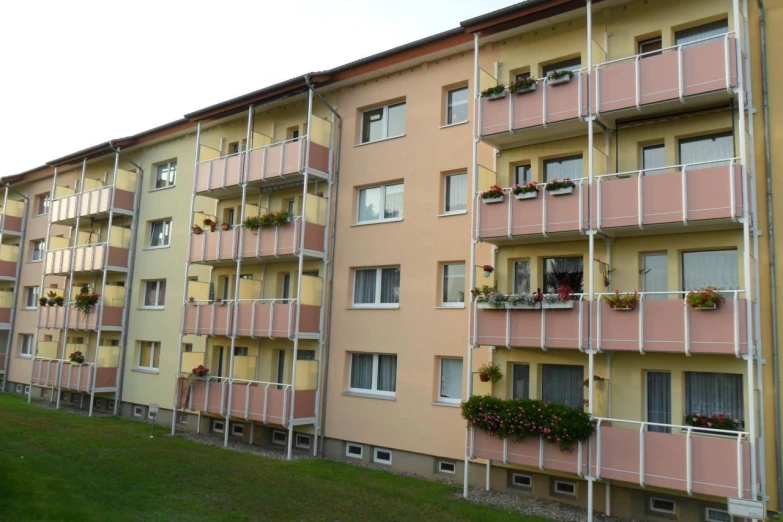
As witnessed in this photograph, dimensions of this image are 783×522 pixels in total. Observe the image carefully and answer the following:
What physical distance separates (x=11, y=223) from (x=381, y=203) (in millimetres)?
27081

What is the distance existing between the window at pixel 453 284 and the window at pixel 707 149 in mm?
5898

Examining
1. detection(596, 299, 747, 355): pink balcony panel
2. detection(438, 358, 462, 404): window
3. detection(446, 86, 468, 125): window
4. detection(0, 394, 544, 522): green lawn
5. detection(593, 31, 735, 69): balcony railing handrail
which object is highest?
detection(446, 86, 468, 125): window

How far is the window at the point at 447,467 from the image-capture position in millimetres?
16078

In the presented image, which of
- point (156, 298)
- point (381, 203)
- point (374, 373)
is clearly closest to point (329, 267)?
point (381, 203)

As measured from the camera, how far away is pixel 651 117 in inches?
549

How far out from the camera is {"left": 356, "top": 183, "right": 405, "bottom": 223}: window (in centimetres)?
1867

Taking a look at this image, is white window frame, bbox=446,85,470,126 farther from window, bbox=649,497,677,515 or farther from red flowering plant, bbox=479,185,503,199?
window, bbox=649,497,677,515

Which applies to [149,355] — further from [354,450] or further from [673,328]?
[673,328]

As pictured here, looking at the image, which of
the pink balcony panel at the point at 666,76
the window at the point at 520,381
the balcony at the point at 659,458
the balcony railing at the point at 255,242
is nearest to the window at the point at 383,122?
the balcony railing at the point at 255,242

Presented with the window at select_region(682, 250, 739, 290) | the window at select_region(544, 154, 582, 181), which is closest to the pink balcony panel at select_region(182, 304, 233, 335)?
the window at select_region(544, 154, 582, 181)

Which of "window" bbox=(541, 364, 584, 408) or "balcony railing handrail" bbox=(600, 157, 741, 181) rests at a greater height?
"balcony railing handrail" bbox=(600, 157, 741, 181)

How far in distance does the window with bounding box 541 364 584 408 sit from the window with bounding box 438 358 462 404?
7.68ft

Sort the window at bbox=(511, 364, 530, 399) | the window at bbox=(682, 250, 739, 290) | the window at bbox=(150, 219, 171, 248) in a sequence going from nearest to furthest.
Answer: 1. the window at bbox=(682, 250, 739, 290)
2. the window at bbox=(511, 364, 530, 399)
3. the window at bbox=(150, 219, 171, 248)

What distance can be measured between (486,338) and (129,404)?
688 inches
